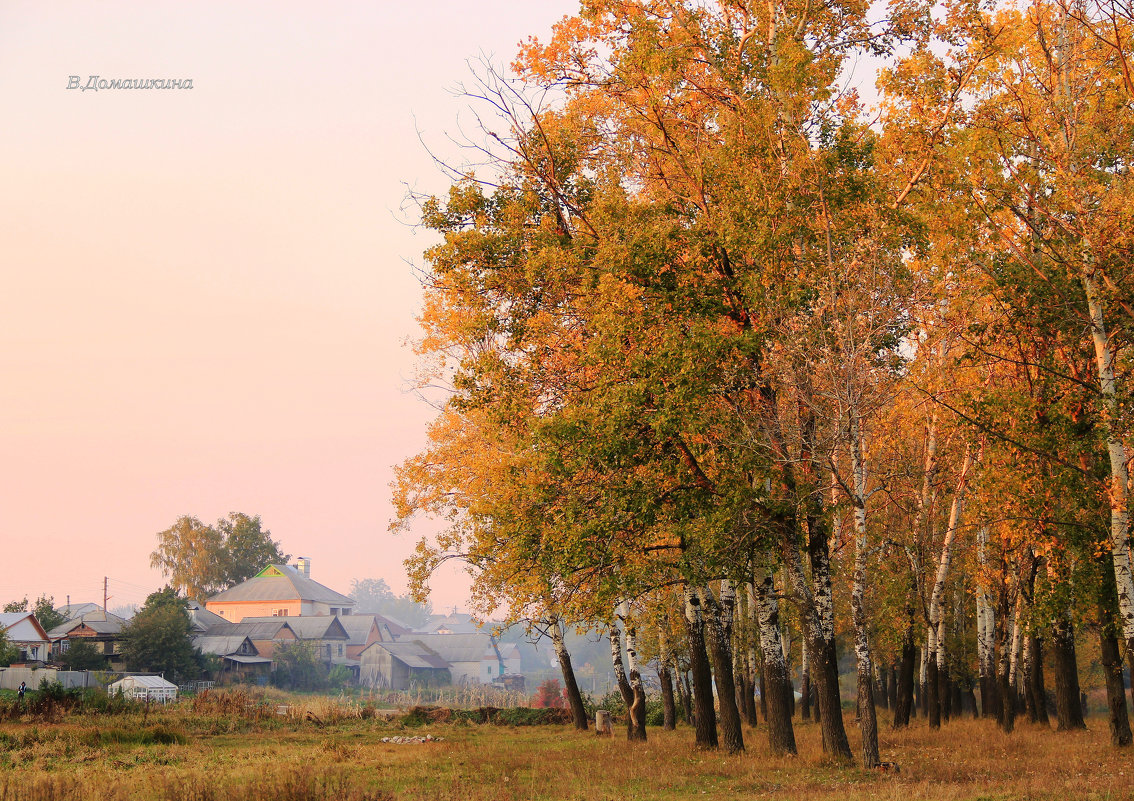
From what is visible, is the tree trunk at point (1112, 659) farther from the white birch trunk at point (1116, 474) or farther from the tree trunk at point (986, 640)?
the tree trunk at point (986, 640)

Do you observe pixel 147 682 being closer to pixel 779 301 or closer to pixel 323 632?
pixel 323 632

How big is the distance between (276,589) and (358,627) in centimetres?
1086

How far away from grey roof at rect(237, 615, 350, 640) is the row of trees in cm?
8187

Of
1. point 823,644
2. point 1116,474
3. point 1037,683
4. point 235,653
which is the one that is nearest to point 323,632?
point 235,653

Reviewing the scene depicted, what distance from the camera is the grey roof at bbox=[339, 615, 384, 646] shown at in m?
105

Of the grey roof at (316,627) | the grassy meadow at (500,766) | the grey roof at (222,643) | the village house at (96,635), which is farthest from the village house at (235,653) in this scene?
the grassy meadow at (500,766)

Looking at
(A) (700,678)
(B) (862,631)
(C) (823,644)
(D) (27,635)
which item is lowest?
(D) (27,635)

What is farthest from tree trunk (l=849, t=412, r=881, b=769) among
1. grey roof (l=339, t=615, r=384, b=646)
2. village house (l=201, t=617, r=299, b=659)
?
grey roof (l=339, t=615, r=384, b=646)

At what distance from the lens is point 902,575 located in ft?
92.0

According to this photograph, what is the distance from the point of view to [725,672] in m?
20.3

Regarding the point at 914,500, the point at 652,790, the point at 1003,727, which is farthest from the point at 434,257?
the point at 1003,727

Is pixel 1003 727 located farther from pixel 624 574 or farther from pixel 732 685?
pixel 624 574

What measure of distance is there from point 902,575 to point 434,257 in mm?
18376

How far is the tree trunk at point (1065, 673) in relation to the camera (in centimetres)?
2209
